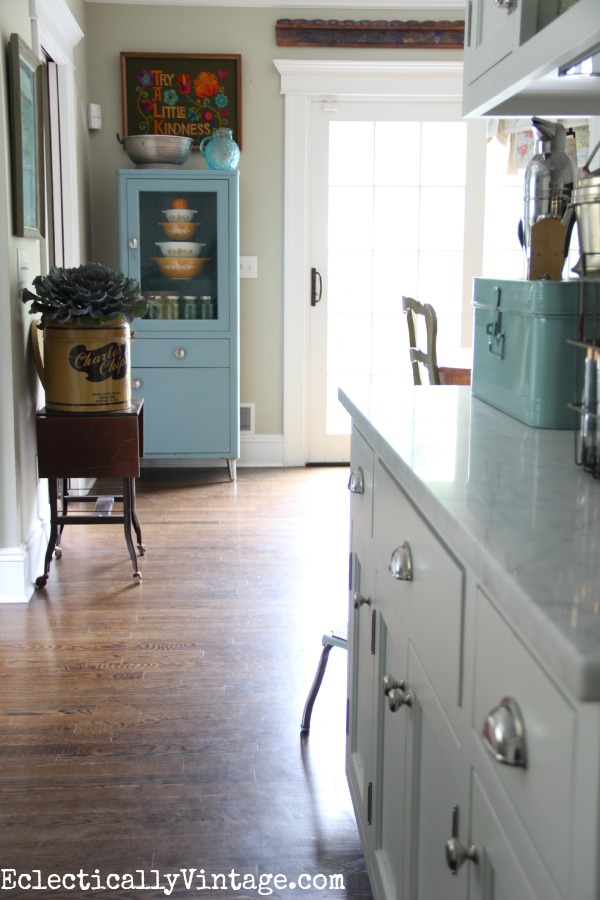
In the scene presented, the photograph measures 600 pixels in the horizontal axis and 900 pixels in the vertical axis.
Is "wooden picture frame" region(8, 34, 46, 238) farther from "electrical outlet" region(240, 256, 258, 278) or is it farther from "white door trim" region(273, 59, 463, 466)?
"white door trim" region(273, 59, 463, 466)

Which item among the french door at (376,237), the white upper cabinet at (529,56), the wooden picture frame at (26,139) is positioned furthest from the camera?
the french door at (376,237)

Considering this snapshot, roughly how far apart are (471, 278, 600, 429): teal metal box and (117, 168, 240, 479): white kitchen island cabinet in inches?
137

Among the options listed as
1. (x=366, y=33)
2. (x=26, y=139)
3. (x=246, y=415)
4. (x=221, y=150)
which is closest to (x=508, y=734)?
(x=26, y=139)

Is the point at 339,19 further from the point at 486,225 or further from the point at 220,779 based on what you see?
the point at 220,779

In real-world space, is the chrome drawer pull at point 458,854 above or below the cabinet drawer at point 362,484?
below

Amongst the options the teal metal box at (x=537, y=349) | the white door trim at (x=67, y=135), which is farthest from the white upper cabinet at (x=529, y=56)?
the white door trim at (x=67, y=135)

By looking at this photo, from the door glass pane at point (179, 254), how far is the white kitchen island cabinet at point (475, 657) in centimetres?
341

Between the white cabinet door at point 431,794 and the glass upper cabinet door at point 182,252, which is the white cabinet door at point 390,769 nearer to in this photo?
the white cabinet door at point 431,794

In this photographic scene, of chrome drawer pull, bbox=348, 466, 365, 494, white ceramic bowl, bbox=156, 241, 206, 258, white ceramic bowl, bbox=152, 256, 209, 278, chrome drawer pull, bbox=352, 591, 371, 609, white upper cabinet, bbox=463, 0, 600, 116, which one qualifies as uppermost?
white upper cabinet, bbox=463, 0, 600, 116

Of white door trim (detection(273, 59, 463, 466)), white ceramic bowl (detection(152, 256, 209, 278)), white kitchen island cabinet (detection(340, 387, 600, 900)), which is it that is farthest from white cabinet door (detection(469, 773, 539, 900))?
white door trim (detection(273, 59, 463, 466))

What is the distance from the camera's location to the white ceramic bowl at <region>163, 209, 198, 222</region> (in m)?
5.06

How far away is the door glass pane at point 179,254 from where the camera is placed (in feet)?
16.6

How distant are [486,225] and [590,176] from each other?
178 inches

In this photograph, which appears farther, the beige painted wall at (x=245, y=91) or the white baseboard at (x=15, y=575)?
the beige painted wall at (x=245, y=91)
